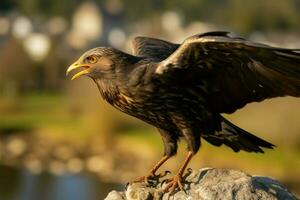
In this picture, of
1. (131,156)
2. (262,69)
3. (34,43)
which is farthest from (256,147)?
(34,43)

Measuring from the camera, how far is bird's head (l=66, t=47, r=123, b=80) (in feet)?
22.4

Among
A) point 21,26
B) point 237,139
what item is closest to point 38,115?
point 237,139

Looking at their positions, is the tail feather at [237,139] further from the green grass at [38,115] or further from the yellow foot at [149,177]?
the green grass at [38,115]

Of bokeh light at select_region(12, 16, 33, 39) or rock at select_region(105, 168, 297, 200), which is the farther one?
bokeh light at select_region(12, 16, 33, 39)

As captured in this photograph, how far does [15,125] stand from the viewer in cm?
4384

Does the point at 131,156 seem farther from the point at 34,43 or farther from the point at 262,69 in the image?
the point at 34,43

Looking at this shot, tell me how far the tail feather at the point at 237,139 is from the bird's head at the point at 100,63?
1.23 metres

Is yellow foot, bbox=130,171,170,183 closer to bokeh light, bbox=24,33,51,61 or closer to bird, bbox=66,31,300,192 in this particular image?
bird, bbox=66,31,300,192

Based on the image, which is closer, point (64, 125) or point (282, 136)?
point (282, 136)

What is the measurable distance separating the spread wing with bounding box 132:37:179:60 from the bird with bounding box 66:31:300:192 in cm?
66

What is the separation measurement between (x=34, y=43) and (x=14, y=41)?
15.1 m

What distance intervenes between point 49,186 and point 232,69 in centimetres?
2322

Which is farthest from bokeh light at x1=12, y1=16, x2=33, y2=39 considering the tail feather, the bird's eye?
the bird's eye

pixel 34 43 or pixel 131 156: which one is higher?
pixel 131 156
